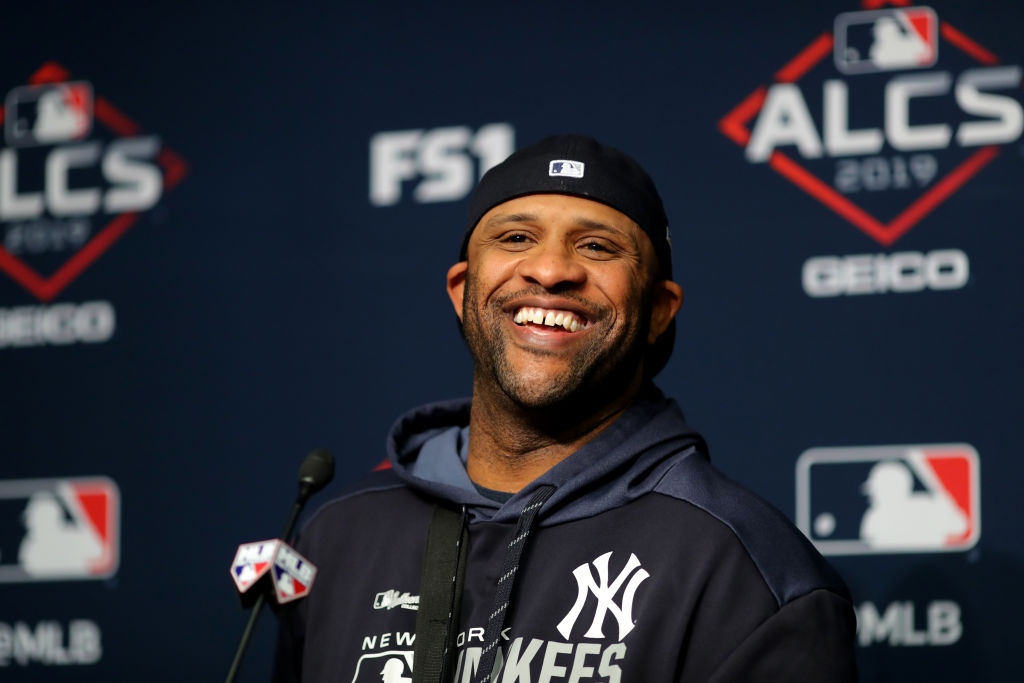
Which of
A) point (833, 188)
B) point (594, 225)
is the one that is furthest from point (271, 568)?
point (833, 188)

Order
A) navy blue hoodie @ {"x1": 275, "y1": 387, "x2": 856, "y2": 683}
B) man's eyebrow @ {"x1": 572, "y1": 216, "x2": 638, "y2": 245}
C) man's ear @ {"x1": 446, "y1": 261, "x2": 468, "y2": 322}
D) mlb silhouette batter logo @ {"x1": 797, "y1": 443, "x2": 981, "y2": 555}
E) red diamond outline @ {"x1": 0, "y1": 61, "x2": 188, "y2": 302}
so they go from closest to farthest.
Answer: navy blue hoodie @ {"x1": 275, "y1": 387, "x2": 856, "y2": 683}
man's eyebrow @ {"x1": 572, "y1": 216, "x2": 638, "y2": 245}
man's ear @ {"x1": 446, "y1": 261, "x2": 468, "y2": 322}
mlb silhouette batter logo @ {"x1": 797, "y1": 443, "x2": 981, "y2": 555}
red diamond outline @ {"x1": 0, "y1": 61, "x2": 188, "y2": 302}

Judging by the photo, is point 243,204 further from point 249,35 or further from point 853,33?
point 853,33

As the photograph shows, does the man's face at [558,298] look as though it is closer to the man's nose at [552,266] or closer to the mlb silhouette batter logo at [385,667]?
the man's nose at [552,266]

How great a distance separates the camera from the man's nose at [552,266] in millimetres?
1410

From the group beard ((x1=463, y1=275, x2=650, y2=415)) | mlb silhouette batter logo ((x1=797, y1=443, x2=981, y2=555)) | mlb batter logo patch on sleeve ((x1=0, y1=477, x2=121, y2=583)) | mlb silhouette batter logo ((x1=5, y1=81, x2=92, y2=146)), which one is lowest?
mlb batter logo patch on sleeve ((x1=0, y1=477, x2=121, y2=583))

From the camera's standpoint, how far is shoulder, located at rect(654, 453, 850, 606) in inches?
48.9

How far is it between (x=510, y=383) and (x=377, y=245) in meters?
1.00

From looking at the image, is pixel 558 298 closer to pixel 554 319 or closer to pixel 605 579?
pixel 554 319

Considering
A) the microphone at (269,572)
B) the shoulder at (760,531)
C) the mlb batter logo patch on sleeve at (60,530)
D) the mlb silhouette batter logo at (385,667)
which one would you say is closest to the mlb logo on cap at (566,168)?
the shoulder at (760,531)

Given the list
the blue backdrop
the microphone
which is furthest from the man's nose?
the blue backdrop

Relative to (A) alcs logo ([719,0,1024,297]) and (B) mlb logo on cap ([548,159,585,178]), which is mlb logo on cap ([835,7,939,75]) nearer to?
(A) alcs logo ([719,0,1024,297])

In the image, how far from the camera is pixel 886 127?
6.93 feet

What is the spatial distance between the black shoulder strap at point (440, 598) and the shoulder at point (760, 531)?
9.7 inches

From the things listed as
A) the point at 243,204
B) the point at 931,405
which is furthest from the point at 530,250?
the point at 243,204
